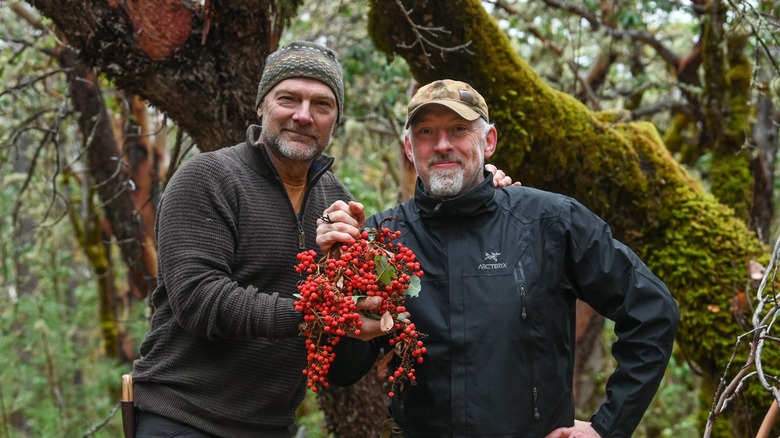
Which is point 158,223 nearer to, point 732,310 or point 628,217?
point 628,217

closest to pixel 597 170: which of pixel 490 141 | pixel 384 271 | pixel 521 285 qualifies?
pixel 490 141

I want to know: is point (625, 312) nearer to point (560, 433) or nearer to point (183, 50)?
point (560, 433)

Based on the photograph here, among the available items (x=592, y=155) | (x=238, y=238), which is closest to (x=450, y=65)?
(x=592, y=155)

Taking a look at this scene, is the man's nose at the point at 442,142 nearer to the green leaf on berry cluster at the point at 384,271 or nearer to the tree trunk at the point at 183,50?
the green leaf on berry cluster at the point at 384,271

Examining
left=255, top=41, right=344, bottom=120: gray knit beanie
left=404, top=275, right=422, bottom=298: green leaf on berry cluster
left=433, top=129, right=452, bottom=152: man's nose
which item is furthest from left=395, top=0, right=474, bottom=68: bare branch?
left=404, top=275, right=422, bottom=298: green leaf on berry cluster

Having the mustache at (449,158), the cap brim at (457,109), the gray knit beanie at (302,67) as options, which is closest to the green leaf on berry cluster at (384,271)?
the mustache at (449,158)

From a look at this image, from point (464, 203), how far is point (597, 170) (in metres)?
1.96

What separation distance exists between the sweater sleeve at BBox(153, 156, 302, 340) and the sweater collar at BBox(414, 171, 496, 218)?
655mm

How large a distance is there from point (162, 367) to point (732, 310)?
10.3ft

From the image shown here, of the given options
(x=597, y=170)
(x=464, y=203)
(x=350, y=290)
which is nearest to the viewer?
(x=350, y=290)

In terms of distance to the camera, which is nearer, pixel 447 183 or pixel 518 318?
pixel 518 318

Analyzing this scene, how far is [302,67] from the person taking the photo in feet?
10.4

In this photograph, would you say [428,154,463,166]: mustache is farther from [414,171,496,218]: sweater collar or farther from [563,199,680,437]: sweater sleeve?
[563,199,680,437]: sweater sleeve

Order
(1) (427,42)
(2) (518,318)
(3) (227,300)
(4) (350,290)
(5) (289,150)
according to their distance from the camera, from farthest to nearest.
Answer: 1. (1) (427,42)
2. (5) (289,150)
3. (2) (518,318)
4. (3) (227,300)
5. (4) (350,290)
